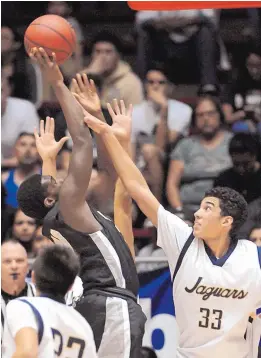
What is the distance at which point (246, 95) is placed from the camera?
35.6 ft

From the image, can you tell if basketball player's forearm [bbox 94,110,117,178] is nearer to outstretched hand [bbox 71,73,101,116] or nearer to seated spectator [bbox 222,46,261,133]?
outstretched hand [bbox 71,73,101,116]

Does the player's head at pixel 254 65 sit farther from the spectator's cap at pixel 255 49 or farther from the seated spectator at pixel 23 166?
the seated spectator at pixel 23 166

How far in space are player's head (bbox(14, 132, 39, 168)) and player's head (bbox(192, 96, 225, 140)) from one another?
5.43 ft

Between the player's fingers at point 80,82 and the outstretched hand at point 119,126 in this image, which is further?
the player's fingers at point 80,82

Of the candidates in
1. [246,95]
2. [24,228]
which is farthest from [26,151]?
[246,95]

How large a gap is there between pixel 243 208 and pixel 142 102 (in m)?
4.27

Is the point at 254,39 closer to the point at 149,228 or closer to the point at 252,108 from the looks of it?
the point at 252,108

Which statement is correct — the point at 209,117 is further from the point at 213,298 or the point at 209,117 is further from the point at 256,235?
the point at 213,298

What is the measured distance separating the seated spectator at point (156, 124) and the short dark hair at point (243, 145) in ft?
2.56

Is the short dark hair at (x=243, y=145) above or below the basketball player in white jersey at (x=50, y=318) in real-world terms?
above

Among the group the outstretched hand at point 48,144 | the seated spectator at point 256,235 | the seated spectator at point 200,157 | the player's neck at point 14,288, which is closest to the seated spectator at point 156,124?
the seated spectator at point 200,157

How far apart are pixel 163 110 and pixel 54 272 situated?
17.7 ft

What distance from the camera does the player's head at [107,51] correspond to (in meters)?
10.8

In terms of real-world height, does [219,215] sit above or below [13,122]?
below
